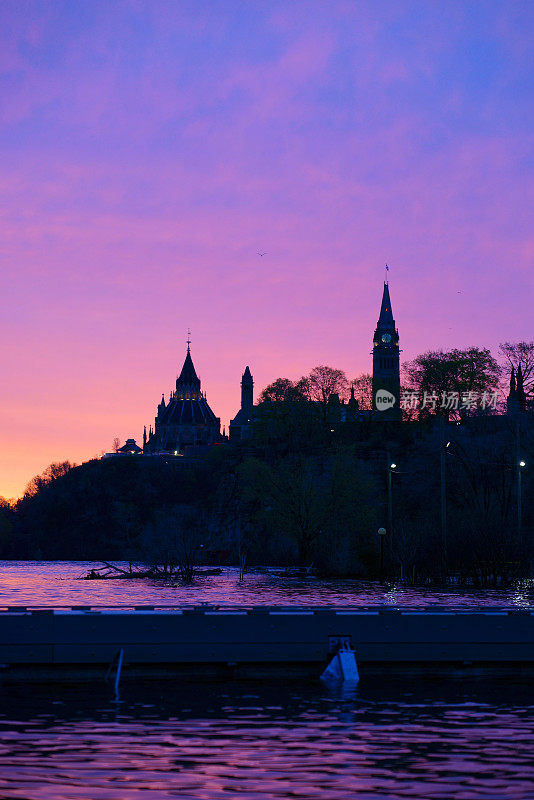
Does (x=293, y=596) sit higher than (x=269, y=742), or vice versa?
(x=269, y=742)

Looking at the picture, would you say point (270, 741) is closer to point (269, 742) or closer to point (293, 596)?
point (269, 742)

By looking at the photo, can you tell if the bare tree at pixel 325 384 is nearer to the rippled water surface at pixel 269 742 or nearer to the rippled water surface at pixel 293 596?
the rippled water surface at pixel 293 596

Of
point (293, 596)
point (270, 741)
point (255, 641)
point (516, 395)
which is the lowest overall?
point (293, 596)

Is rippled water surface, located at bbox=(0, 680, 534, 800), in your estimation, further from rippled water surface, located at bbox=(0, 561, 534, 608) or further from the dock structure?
rippled water surface, located at bbox=(0, 561, 534, 608)

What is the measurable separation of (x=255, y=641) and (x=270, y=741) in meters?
8.35

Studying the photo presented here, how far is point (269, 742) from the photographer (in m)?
18.6

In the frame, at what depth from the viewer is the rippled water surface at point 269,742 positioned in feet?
49.8

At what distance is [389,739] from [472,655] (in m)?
9.15

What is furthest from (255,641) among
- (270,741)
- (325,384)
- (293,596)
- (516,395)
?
(325,384)

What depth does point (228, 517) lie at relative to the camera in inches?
7766

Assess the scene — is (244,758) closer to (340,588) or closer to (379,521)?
(340,588)


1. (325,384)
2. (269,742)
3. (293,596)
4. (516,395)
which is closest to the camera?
(269,742)

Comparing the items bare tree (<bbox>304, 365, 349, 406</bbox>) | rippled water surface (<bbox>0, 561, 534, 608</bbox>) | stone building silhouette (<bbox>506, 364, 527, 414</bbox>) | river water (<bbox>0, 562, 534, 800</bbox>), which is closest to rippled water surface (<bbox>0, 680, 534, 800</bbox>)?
river water (<bbox>0, 562, 534, 800</bbox>)

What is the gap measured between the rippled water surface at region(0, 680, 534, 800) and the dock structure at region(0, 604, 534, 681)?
44.2 inches
